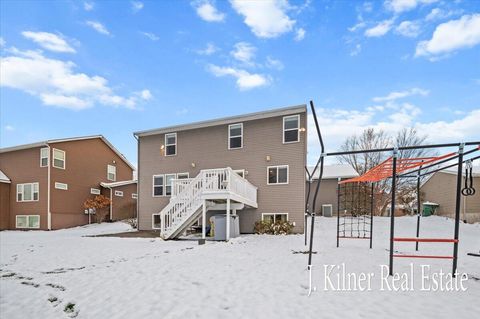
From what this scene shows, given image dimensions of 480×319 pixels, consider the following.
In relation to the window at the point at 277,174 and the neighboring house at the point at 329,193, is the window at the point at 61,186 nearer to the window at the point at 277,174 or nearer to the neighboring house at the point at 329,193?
the window at the point at 277,174

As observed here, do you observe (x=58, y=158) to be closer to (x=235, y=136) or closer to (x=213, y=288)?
(x=235, y=136)

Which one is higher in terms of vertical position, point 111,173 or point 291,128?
point 291,128

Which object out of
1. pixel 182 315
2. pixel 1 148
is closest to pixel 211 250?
pixel 182 315

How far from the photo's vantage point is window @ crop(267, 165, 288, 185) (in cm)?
1431

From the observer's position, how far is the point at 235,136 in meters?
15.6

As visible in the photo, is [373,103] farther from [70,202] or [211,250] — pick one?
[70,202]

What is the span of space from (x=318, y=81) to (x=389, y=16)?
17.6ft

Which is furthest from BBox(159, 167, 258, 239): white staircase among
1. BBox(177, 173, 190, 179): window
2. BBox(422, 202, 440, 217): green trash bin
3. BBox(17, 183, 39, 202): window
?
BBox(422, 202, 440, 217): green trash bin

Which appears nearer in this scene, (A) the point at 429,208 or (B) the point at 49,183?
(B) the point at 49,183

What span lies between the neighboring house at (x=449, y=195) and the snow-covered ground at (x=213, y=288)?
13067mm

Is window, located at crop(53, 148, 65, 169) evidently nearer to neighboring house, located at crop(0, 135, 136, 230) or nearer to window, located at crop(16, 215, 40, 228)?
neighboring house, located at crop(0, 135, 136, 230)

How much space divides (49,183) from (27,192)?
2568mm

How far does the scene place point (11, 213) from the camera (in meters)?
20.9

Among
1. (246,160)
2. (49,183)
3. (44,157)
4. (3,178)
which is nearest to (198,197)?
(246,160)
